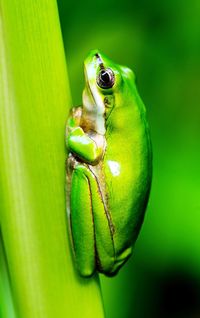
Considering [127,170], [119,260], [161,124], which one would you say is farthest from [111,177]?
[161,124]

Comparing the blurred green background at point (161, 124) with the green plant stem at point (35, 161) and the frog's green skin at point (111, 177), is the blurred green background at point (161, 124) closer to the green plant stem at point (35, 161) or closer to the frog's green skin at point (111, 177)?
the frog's green skin at point (111, 177)

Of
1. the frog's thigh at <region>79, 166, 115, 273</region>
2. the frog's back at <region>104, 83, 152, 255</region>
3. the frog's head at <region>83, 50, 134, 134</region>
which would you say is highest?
the frog's head at <region>83, 50, 134, 134</region>

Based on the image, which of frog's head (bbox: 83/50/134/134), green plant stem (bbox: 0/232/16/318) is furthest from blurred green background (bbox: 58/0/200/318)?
green plant stem (bbox: 0/232/16/318)

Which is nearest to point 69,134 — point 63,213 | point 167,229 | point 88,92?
point 63,213

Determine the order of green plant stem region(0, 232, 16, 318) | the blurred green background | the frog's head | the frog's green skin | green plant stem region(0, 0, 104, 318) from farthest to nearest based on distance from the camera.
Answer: the blurred green background < the frog's head < the frog's green skin < green plant stem region(0, 232, 16, 318) < green plant stem region(0, 0, 104, 318)

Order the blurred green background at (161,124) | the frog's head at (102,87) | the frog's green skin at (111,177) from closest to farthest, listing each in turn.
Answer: the frog's green skin at (111,177) → the frog's head at (102,87) → the blurred green background at (161,124)

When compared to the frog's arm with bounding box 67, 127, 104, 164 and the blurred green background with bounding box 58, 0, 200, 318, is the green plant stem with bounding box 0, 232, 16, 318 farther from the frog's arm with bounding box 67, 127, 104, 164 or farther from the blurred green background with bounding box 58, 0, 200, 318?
the blurred green background with bounding box 58, 0, 200, 318

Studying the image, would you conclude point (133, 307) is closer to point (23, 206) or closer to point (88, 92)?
point (88, 92)

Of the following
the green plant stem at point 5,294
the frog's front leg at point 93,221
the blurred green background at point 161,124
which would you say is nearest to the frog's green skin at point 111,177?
the frog's front leg at point 93,221

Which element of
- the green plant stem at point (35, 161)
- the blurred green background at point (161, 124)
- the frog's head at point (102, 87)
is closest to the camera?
the green plant stem at point (35, 161)
